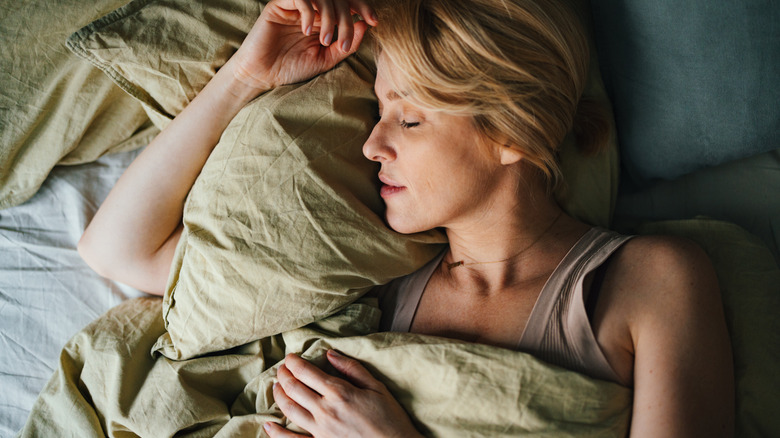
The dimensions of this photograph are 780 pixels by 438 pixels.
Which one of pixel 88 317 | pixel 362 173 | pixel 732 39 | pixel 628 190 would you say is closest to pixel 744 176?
pixel 628 190

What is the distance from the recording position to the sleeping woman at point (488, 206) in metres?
0.97

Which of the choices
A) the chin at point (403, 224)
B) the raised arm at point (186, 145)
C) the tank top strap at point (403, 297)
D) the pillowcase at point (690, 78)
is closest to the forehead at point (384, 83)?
the raised arm at point (186, 145)

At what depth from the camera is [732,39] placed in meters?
1.07

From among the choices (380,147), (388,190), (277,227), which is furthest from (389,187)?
(277,227)

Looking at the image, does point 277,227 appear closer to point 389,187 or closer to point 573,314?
point 389,187

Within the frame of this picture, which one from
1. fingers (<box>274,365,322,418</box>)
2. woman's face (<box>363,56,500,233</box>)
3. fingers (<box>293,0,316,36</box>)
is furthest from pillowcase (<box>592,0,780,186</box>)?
fingers (<box>274,365,322,418</box>)

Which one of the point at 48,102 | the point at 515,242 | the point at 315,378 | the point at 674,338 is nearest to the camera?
the point at 674,338

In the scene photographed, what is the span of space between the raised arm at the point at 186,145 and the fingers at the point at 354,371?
0.46m

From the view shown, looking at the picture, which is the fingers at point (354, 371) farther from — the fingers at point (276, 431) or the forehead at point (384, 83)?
the forehead at point (384, 83)

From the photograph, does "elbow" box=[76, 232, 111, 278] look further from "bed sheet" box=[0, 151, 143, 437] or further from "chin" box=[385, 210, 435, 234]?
"chin" box=[385, 210, 435, 234]

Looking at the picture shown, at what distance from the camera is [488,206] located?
1.12 metres

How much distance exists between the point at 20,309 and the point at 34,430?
0.99 ft

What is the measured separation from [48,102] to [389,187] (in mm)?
820

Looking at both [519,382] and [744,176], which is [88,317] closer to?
[519,382]
